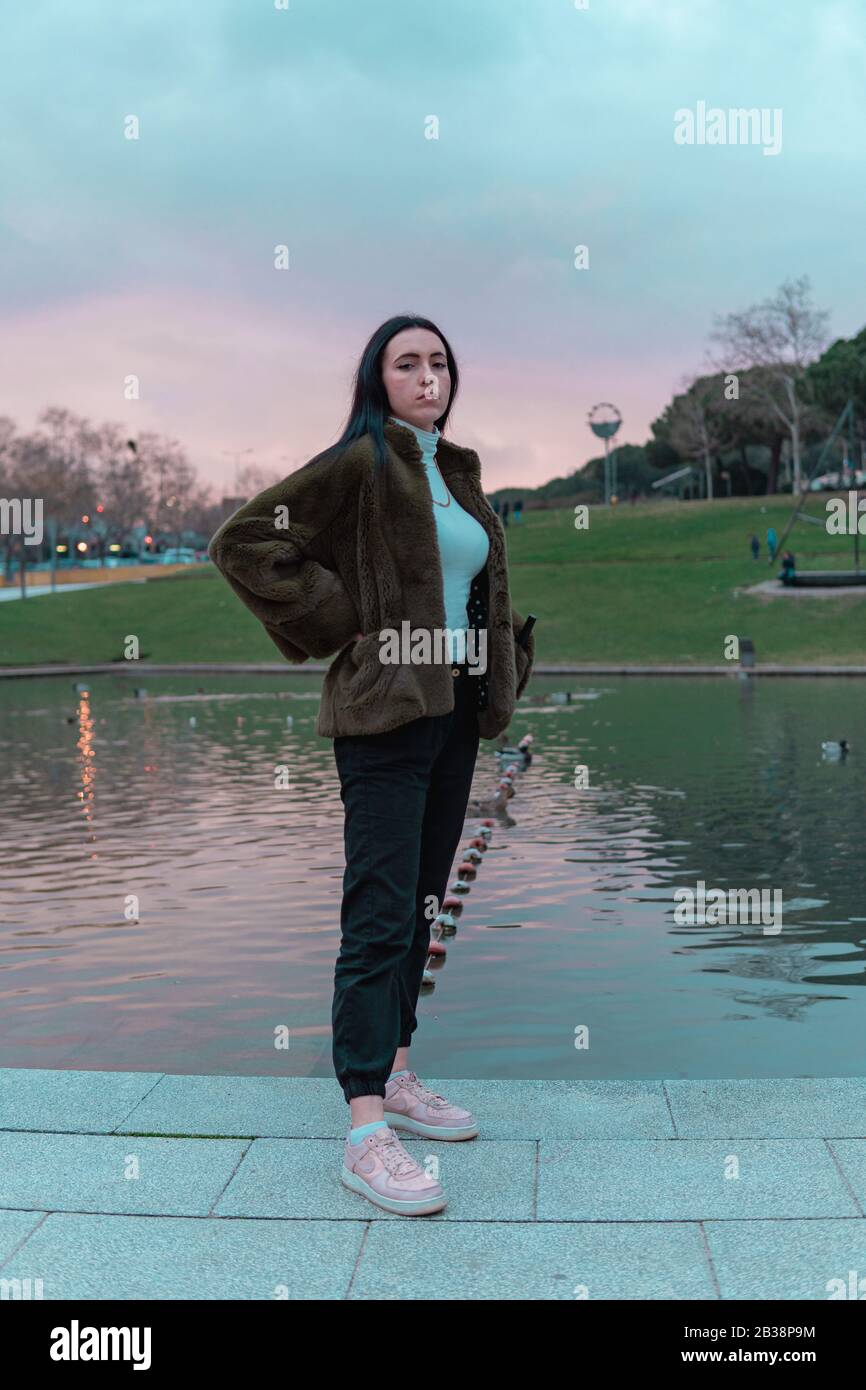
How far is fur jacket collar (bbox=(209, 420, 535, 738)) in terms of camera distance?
3842 millimetres

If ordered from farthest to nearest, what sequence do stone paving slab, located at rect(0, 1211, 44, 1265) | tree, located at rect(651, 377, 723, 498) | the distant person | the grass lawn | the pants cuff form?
1. tree, located at rect(651, 377, 723, 498)
2. the distant person
3. the grass lawn
4. the pants cuff
5. stone paving slab, located at rect(0, 1211, 44, 1265)

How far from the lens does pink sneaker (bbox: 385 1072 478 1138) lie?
3.99 m

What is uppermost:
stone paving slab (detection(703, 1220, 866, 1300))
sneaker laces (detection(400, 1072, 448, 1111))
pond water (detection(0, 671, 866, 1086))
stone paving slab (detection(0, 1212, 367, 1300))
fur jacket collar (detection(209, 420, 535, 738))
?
fur jacket collar (detection(209, 420, 535, 738))

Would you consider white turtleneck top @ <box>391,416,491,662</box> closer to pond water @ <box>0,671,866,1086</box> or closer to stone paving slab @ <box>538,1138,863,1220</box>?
stone paving slab @ <box>538,1138,863,1220</box>

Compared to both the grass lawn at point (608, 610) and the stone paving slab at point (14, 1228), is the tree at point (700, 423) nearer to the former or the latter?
the grass lawn at point (608, 610)

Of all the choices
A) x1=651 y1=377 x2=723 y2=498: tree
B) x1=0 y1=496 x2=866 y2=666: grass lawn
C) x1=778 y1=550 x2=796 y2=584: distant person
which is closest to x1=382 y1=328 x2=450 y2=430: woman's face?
x1=0 y1=496 x2=866 y2=666: grass lawn

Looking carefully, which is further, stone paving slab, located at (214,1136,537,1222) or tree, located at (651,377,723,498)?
tree, located at (651,377,723,498)

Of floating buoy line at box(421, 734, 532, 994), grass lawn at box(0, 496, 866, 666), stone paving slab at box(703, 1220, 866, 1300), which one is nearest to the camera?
stone paving slab at box(703, 1220, 866, 1300)

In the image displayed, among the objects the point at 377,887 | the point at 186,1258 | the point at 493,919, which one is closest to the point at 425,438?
the point at 377,887

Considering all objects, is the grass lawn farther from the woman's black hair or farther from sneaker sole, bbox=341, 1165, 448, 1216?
sneaker sole, bbox=341, 1165, 448, 1216

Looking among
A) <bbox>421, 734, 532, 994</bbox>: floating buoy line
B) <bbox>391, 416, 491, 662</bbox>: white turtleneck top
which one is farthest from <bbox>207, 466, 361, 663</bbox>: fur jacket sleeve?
<bbox>421, 734, 532, 994</bbox>: floating buoy line

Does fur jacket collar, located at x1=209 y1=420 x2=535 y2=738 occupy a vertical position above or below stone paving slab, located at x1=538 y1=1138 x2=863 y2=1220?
above

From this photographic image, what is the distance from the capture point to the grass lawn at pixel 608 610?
36.4m

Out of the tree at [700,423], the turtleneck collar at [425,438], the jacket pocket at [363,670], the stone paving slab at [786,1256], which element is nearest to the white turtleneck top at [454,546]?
the turtleneck collar at [425,438]
